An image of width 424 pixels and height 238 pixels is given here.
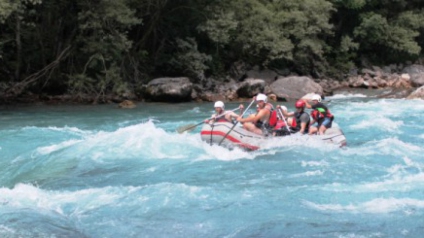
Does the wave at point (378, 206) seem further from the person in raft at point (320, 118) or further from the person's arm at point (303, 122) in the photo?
the person's arm at point (303, 122)

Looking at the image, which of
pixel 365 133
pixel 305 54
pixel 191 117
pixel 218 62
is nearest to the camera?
pixel 365 133

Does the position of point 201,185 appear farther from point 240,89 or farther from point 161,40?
point 161,40

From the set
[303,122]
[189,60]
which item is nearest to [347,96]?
[189,60]

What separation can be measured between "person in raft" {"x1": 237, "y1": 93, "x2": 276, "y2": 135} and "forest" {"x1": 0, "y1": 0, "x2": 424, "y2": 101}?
792 centimetres

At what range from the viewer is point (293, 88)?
72.2 ft

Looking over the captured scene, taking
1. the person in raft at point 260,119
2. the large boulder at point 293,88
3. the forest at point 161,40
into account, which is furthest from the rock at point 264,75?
the person in raft at point 260,119

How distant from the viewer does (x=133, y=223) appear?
643 cm

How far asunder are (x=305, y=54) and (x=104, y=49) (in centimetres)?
1122

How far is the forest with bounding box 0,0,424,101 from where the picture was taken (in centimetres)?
1886

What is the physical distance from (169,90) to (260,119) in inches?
371

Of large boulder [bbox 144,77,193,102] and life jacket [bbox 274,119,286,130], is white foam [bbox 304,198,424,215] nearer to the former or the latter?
life jacket [bbox 274,119,286,130]

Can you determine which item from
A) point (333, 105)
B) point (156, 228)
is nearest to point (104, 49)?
point (333, 105)

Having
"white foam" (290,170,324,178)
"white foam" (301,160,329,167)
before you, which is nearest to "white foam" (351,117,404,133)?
"white foam" (301,160,329,167)

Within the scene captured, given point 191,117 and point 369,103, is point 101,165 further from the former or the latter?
point 369,103
